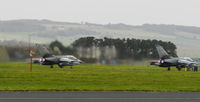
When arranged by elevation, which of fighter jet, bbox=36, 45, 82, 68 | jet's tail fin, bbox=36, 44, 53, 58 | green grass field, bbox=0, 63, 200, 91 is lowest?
green grass field, bbox=0, 63, 200, 91

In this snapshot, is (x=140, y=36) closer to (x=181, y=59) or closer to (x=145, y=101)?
(x=181, y=59)

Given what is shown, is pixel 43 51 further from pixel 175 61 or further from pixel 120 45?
pixel 175 61

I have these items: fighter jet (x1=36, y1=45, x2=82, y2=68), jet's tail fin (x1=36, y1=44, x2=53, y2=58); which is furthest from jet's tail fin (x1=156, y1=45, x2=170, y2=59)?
jet's tail fin (x1=36, y1=44, x2=53, y2=58)

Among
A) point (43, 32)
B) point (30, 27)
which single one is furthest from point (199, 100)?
point (30, 27)

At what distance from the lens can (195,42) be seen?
83.3 meters

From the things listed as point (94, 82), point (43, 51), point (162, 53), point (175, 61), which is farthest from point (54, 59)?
point (94, 82)

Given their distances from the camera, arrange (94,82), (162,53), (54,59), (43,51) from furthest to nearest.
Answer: (54,59), (162,53), (43,51), (94,82)

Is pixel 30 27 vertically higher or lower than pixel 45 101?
higher

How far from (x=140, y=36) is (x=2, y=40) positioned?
86.1 feet

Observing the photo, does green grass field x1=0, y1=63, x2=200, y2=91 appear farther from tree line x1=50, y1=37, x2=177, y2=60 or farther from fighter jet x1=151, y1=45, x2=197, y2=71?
tree line x1=50, y1=37, x2=177, y2=60

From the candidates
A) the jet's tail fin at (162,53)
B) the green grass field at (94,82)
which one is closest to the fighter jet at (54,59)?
the jet's tail fin at (162,53)

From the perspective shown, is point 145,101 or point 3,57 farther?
point 3,57

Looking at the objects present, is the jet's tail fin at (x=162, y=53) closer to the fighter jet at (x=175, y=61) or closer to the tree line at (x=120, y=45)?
the fighter jet at (x=175, y=61)

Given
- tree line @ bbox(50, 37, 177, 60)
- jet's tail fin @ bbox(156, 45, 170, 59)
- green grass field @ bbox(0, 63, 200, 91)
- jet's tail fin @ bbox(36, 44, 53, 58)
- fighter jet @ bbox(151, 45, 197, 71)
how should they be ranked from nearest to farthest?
green grass field @ bbox(0, 63, 200, 91) < fighter jet @ bbox(151, 45, 197, 71) < jet's tail fin @ bbox(36, 44, 53, 58) < jet's tail fin @ bbox(156, 45, 170, 59) < tree line @ bbox(50, 37, 177, 60)
